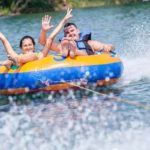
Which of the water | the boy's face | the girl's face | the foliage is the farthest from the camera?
the foliage

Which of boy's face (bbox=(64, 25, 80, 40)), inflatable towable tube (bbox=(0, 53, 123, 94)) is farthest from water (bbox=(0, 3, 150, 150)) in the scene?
boy's face (bbox=(64, 25, 80, 40))

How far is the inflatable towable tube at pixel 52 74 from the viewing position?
23.1 ft

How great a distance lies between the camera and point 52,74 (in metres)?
7.04

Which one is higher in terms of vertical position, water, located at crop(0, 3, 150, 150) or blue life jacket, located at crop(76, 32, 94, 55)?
blue life jacket, located at crop(76, 32, 94, 55)

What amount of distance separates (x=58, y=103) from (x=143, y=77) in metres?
1.82

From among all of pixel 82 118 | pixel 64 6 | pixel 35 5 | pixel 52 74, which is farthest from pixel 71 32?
pixel 64 6

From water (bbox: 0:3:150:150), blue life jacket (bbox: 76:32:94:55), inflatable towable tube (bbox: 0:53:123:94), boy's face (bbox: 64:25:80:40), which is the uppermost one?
boy's face (bbox: 64:25:80:40)

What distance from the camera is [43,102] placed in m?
6.80

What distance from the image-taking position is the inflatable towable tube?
704 centimetres

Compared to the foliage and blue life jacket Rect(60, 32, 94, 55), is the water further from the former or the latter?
the foliage

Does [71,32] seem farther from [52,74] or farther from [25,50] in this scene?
[52,74]

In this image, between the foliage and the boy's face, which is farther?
the foliage

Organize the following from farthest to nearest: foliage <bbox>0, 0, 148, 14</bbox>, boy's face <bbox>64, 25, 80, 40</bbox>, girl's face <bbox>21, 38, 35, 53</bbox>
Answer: foliage <bbox>0, 0, 148, 14</bbox> → boy's face <bbox>64, 25, 80, 40</bbox> → girl's face <bbox>21, 38, 35, 53</bbox>

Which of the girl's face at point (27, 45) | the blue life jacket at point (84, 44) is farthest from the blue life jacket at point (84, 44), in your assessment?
the girl's face at point (27, 45)
